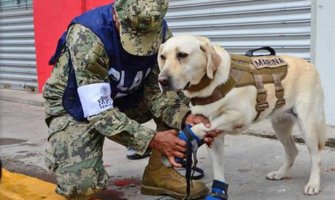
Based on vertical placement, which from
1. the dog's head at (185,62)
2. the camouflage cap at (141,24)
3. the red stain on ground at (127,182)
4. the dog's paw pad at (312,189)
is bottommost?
the red stain on ground at (127,182)

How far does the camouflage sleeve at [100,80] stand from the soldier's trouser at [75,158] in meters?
0.26

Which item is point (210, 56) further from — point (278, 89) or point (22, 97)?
point (22, 97)

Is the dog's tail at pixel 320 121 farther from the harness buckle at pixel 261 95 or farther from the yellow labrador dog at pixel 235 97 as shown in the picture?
the harness buckle at pixel 261 95

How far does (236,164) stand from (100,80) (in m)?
1.60

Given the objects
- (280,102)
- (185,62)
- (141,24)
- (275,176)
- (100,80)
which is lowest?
(275,176)

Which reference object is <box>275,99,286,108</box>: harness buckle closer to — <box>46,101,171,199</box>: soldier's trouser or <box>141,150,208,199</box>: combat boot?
<box>141,150,208,199</box>: combat boot

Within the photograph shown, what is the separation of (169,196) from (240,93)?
96cm

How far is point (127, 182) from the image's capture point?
4.00m

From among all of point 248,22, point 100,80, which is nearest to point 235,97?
point 100,80

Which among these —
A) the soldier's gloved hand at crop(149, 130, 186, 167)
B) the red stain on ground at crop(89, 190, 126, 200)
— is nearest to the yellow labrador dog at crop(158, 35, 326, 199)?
the soldier's gloved hand at crop(149, 130, 186, 167)

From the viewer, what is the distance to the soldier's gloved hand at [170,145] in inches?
113

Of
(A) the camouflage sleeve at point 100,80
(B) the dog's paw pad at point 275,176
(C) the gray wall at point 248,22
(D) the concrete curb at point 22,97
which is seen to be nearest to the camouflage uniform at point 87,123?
(A) the camouflage sleeve at point 100,80

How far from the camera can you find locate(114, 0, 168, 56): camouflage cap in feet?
9.88

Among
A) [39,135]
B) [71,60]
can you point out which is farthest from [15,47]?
[71,60]
